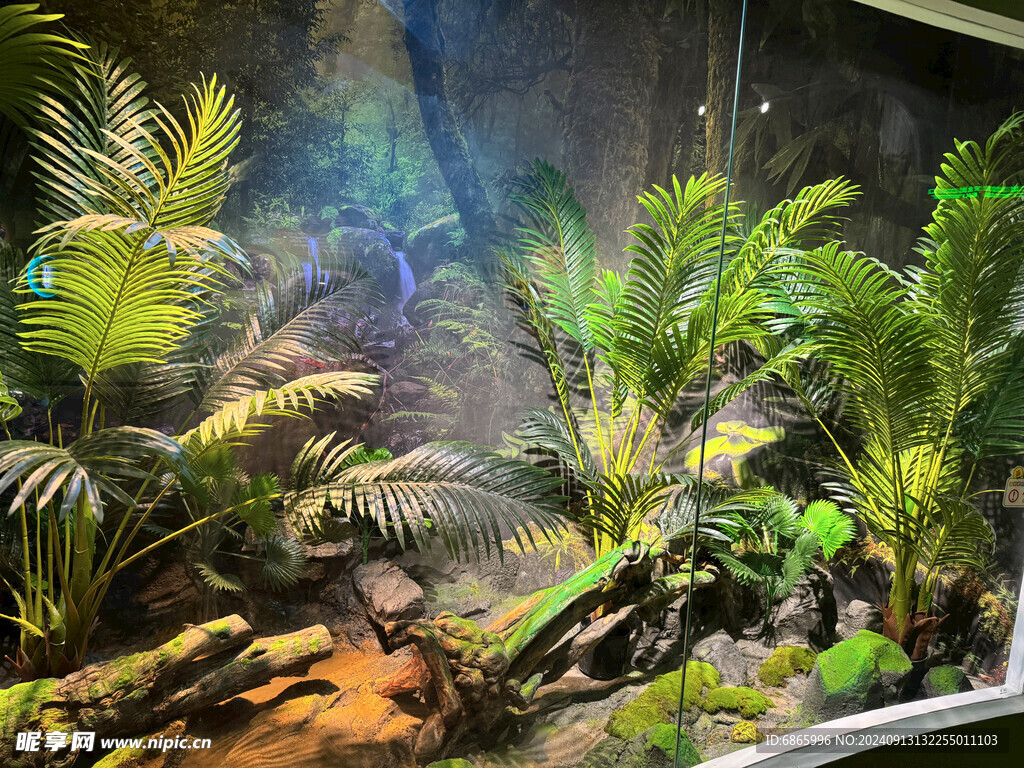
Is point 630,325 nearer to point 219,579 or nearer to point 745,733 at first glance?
point 745,733

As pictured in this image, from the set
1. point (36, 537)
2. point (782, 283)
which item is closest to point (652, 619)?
point (782, 283)

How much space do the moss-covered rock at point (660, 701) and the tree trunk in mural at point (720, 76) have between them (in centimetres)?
169

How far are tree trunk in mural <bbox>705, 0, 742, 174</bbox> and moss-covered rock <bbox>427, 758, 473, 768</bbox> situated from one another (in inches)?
78.1

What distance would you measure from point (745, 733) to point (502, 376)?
4.51 feet

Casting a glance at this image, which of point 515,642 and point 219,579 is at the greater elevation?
point 219,579

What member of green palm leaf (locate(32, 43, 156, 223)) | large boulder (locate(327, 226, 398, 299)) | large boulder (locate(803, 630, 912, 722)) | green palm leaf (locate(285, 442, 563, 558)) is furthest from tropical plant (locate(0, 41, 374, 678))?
large boulder (locate(803, 630, 912, 722))

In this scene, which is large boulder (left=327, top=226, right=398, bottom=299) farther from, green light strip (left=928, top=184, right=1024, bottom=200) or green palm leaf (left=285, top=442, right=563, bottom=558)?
green light strip (left=928, top=184, right=1024, bottom=200)

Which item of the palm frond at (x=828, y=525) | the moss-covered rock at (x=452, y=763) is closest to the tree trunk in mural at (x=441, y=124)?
the palm frond at (x=828, y=525)

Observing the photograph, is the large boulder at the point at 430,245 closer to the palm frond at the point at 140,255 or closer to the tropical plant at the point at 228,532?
the palm frond at the point at 140,255

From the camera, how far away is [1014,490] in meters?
2.28

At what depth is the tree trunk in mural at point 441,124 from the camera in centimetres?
192

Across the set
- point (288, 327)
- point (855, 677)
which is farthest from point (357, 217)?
point (855, 677)

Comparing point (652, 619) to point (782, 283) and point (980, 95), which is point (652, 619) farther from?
point (980, 95)

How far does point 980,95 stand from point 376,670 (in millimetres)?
2545
